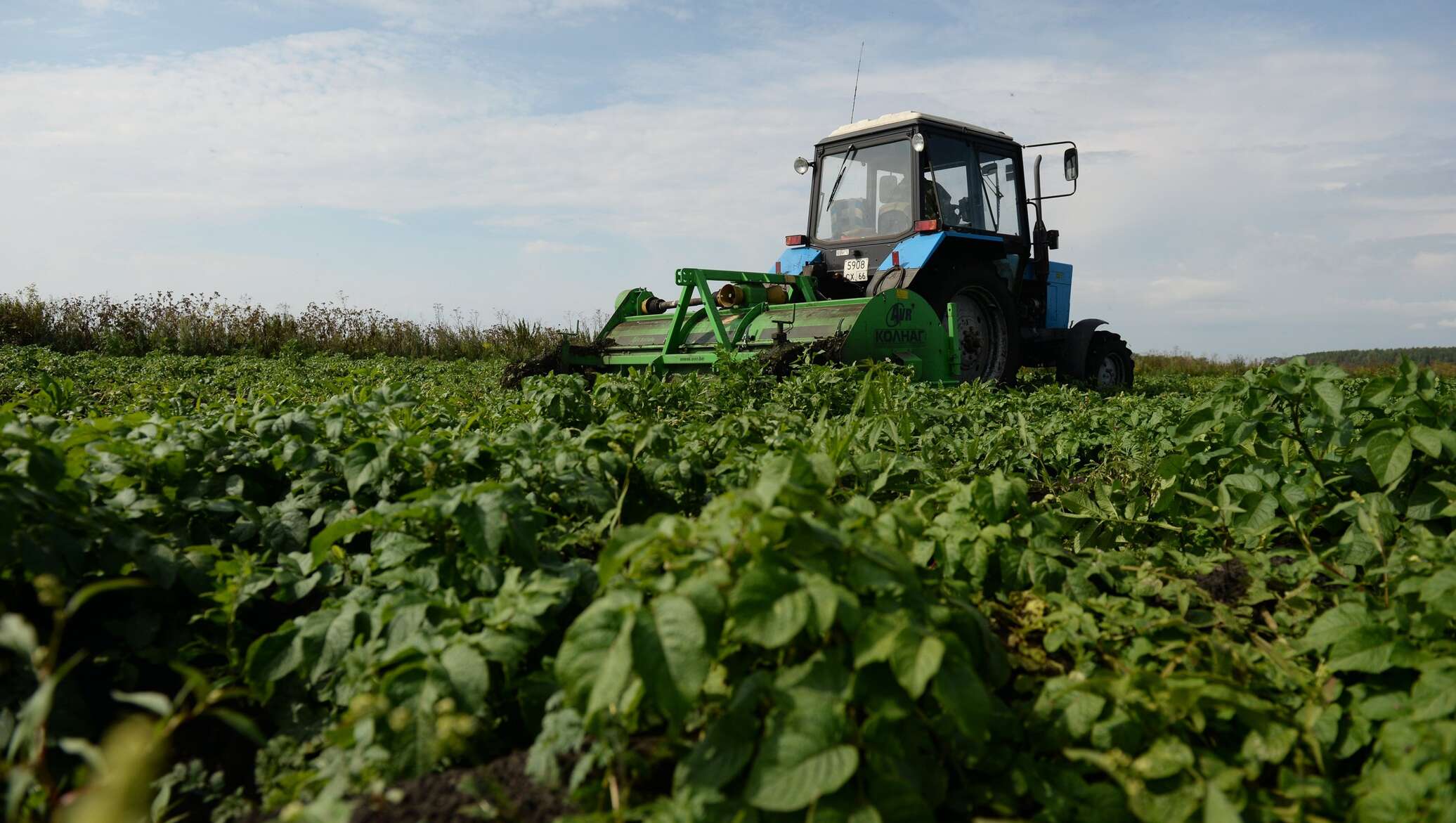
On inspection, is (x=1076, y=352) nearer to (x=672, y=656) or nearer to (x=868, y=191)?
(x=868, y=191)

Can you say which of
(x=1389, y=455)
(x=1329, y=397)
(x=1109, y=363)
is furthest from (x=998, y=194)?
(x=1389, y=455)

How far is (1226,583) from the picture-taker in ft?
8.22

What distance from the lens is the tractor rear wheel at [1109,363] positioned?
11.0m

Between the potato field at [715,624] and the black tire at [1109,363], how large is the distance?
8.30m

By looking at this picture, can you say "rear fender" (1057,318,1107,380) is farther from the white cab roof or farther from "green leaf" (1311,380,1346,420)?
Answer: "green leaf" (1311,380,1346,420)

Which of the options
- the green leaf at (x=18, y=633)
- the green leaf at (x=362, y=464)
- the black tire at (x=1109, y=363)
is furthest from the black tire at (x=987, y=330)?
the green leaf at (x=18, y=633)

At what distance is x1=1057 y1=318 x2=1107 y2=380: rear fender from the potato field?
8.03 metres

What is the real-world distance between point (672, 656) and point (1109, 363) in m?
11.2

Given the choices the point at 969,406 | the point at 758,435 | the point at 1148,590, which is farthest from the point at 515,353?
the point at 1148,590

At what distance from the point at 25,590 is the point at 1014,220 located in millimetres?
9854

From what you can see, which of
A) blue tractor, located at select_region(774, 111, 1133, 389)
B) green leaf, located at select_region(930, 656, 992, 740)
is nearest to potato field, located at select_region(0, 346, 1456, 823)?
green leaf, located at select_region(930, 656, 992, 740)

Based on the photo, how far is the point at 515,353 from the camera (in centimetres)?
1683

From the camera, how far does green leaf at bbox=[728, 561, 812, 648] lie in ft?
4.54

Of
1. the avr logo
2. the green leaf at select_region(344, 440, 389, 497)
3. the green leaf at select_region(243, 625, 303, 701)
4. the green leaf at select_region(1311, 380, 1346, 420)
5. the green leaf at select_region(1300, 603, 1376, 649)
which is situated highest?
the avr logo
